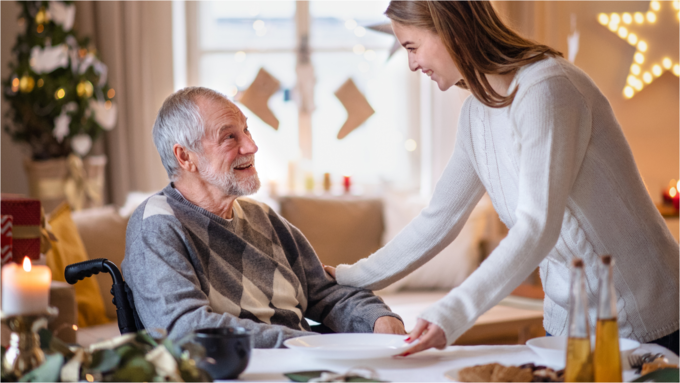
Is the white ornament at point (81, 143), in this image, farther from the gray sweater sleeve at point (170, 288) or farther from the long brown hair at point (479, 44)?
the long brown hair at point (479, 44)

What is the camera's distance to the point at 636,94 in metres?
4.24

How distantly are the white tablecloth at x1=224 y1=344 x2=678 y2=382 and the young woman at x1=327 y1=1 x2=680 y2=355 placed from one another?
0.13ft

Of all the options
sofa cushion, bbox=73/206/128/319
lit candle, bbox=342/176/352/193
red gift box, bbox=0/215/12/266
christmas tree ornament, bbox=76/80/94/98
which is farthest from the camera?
lit candle, bbox=342/176/352/193

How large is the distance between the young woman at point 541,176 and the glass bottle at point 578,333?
0.23 m

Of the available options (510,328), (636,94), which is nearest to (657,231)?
(510,328)

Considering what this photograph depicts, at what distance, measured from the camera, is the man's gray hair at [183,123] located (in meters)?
1.62

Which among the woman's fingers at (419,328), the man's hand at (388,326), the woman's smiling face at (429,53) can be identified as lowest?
the man's hand at (388,326)

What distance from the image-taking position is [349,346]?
1.16 m

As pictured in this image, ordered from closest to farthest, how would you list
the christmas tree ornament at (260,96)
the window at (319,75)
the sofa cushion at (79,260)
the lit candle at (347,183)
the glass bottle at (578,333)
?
the glass bottle at (578,333), the sofa cushion at (79,260), the christmas tree ornament at (260,96), the lit candle at (347,183), the window at (319,75)

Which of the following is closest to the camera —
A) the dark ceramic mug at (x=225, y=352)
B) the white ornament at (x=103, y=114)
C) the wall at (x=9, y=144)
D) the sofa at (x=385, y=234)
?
the dark ceramic mug at (x=225, y=352)

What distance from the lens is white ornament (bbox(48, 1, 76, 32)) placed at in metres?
3.93

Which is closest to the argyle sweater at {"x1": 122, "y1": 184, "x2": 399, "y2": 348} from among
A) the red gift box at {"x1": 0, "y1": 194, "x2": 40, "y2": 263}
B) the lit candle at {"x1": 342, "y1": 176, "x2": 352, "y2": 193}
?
the red gift box at {"x1": 0, "y1": 194, "x2": 40, "y2": 263}

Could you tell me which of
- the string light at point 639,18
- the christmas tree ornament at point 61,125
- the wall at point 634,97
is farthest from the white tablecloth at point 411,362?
the string light at point 639,18

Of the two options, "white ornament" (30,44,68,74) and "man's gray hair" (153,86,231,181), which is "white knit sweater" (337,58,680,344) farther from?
"white ornament" (30,44,68,74)
